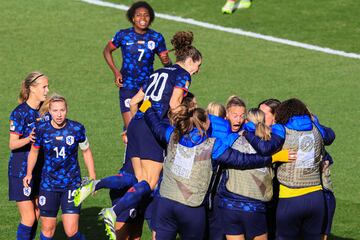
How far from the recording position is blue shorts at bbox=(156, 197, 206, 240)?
11484 millimetres

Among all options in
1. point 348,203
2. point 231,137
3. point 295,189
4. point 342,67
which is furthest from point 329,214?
point 342,67

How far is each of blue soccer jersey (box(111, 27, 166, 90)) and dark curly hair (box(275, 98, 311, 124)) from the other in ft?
14.7

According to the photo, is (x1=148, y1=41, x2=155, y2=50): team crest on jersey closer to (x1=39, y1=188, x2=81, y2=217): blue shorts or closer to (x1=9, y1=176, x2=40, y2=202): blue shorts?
(x1=9, y1=176, x2=40, y2=202): blue shorts

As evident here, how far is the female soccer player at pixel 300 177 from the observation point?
38.6 ft

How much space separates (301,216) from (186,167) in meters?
1.59

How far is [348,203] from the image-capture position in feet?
52.6

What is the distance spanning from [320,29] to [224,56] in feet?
9.93

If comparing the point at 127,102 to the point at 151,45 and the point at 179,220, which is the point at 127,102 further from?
the point at 179,220

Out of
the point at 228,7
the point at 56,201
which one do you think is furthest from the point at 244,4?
the point at 56,201

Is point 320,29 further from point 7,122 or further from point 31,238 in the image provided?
point 31,238

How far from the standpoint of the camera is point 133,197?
12.8 meters

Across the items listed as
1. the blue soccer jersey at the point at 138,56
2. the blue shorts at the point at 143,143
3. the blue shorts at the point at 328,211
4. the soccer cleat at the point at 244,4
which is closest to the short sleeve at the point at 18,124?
the blue shorts at the point at 143,143

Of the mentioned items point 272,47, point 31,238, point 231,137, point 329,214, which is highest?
point 272,47

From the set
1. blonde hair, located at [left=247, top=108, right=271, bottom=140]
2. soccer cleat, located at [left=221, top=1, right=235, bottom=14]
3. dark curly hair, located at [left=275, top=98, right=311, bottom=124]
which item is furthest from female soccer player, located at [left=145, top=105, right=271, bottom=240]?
soccer cleat, located at [left=221, top=1, right=235, bottom=14]
